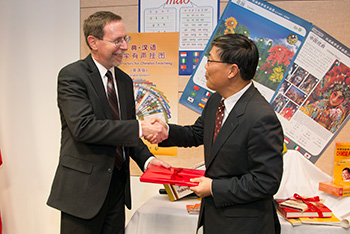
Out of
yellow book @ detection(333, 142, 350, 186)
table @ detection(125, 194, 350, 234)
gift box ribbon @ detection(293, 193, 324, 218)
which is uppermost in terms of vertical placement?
yellow book @ detection(333, 142, 350, 186)

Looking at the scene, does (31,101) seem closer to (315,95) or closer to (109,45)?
(109,45)

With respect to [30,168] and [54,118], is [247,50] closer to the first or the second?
[54,118]

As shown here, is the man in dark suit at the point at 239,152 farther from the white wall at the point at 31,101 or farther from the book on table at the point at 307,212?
the white wall at the point at 31,101

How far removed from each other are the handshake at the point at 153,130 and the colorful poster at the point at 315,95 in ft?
3.92

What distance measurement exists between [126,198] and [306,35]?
1.91 metres

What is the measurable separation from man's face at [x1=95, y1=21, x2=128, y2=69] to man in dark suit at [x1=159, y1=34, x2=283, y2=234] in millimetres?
576

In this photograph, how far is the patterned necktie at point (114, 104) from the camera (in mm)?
1635

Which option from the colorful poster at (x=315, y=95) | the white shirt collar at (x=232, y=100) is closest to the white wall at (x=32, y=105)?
the colorful poster at (x=315, y=95)

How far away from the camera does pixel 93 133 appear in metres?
1.44

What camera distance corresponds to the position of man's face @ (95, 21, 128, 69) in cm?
162

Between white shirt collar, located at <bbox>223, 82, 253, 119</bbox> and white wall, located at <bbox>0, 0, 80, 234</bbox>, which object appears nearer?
white shirt collar, located at <bbox>223, 82, 253, 119</bbox>

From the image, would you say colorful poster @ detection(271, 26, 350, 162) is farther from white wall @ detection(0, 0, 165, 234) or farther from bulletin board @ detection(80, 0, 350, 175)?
white wall @ detection(0, 0, 165, 234)

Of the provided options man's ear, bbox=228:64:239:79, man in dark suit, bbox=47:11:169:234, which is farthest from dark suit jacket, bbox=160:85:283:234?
man in dark suit, bbox=47:11:169:234

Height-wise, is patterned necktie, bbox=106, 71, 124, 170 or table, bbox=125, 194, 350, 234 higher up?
patterned necktie, bbox=106, 71, 124, 170
